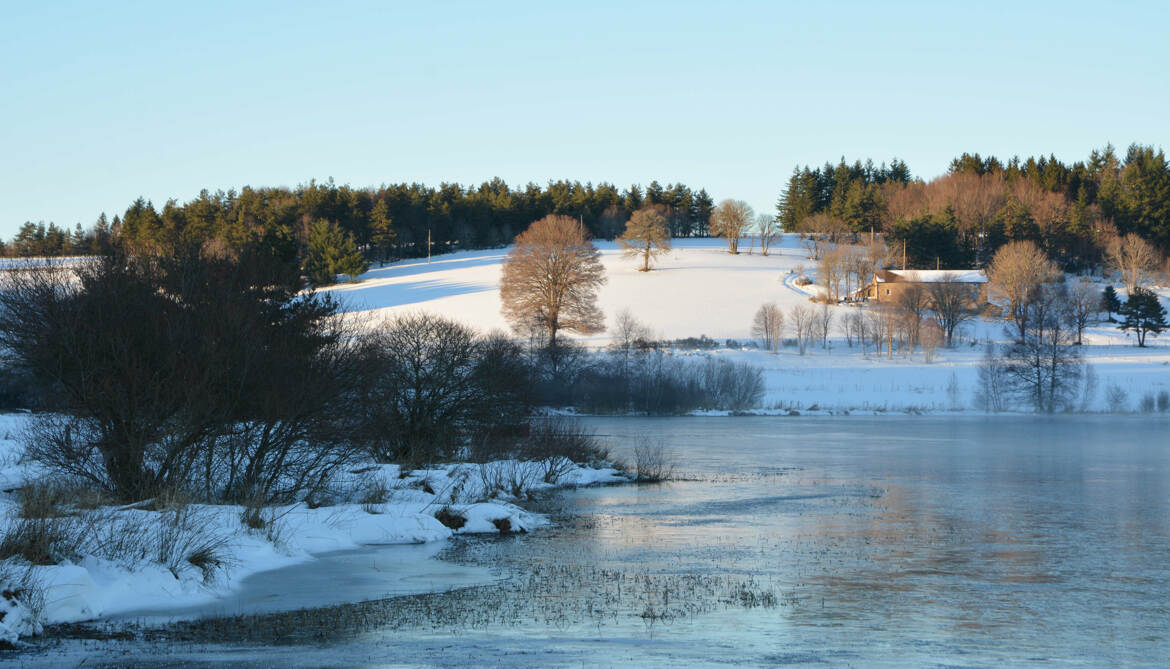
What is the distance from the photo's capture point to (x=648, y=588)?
1338 cm

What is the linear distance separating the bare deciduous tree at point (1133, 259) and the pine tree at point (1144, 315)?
14875 millimetres

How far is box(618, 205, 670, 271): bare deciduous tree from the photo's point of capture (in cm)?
10938

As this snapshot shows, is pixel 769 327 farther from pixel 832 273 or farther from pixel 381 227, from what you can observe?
pixel 381 227

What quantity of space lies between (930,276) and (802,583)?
89.9 meters

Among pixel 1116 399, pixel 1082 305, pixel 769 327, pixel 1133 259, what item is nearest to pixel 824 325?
pixel 769 327

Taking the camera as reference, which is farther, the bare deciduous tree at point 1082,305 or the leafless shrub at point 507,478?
the bare deciduous tree at point 1082,305

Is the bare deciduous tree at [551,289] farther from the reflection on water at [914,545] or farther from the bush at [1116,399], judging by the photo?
the reflection on water at [914,545]

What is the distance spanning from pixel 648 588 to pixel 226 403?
8671mm

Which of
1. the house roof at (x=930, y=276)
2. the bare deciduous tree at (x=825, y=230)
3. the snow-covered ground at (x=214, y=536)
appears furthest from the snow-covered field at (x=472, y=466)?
the house roof at (x=930, y=276)

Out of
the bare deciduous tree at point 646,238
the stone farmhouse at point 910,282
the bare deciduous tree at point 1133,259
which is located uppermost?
the bare deciduous tree at point 646,238

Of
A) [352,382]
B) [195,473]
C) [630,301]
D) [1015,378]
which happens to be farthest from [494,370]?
[630,301]

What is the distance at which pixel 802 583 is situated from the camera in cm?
1380

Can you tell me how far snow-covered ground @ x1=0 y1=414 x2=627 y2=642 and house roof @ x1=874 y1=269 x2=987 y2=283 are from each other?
77472mm

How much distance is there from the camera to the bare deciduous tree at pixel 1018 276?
8850 cm
